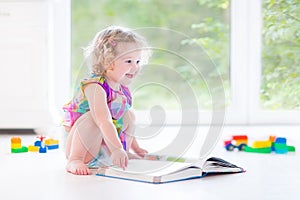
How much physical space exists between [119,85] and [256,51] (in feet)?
5.05

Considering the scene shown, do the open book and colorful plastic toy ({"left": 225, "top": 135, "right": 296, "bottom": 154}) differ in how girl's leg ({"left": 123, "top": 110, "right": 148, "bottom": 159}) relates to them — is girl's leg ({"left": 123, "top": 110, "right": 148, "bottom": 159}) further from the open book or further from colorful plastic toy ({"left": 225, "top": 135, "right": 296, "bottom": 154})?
colorful plastic toy ({"left": 225, "top": 135, "right": 296, "bottom": 154})

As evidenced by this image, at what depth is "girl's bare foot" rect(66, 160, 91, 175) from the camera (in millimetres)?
1411

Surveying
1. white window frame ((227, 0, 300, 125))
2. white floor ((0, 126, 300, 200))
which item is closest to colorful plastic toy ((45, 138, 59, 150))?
white floor ((0, 126, 300, 200))

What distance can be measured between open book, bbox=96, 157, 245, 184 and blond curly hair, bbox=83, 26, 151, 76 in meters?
0.27

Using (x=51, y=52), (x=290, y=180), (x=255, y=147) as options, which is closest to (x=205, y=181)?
(x=290, y=180)

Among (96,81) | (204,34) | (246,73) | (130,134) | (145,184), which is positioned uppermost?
(204,34)

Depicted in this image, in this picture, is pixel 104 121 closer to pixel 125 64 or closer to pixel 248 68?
pixel 125 64

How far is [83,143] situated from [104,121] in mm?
111

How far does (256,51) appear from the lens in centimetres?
283

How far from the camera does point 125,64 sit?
4.48ft

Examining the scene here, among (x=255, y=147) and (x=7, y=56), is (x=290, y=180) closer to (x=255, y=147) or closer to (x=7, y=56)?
(x=255, y=147)

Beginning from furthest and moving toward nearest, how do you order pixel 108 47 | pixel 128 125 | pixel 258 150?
1. pixel 258 150
2. pixel 128 125
3. pixel 108 47

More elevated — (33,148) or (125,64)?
(125,64)

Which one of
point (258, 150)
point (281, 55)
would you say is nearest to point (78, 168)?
point (258, 150)
